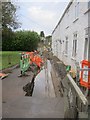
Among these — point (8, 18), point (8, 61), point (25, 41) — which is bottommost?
point (8, 61)

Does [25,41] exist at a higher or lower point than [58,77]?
higher

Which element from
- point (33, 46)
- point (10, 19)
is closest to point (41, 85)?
point (10, 19)

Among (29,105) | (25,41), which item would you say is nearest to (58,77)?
(29,105)

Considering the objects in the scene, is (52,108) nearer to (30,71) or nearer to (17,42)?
(30,71)

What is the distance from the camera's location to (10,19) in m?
24.6

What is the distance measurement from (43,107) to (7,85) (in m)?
3.71

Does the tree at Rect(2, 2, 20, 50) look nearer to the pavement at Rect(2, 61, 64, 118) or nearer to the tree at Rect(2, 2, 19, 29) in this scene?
the tree at Rect(2, 2, 19, 29)

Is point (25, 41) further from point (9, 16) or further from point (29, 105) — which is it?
point (29, 105)

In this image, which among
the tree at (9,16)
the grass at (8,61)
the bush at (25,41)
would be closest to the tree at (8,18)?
the tree at (9,16)

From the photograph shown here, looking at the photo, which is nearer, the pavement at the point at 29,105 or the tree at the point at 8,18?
the pavement at the point at 29,105

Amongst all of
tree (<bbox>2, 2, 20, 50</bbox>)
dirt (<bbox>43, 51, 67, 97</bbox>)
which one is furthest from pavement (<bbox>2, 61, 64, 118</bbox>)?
tree (<bbox>2, 2, 20, 50</bbox>)

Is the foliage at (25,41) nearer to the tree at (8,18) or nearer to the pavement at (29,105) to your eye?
the tree at (8,18)

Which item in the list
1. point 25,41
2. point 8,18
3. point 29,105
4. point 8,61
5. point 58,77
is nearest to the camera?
point 29,105

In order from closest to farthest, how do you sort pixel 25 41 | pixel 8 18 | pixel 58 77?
1. pixel 58 77
2. pixel 8 18
3. pixel 25 41
